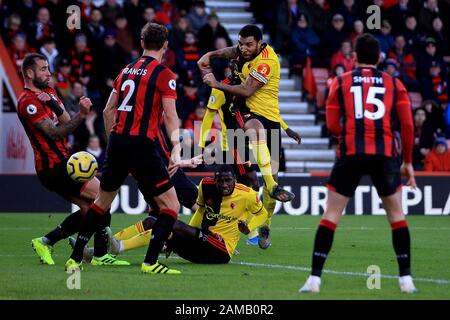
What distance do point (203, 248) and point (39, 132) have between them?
204cm

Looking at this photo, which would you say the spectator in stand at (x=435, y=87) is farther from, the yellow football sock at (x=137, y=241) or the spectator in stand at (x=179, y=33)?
the yellow football sock at (x=137, y=241)

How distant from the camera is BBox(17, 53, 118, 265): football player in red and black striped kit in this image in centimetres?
1078

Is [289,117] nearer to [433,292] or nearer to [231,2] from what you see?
[231,2]

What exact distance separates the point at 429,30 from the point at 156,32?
663 inches

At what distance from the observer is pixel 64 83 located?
2089 centimetres

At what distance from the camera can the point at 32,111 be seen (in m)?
10.8

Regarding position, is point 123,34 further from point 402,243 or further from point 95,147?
point 402,243

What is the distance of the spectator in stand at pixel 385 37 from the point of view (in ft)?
80.5

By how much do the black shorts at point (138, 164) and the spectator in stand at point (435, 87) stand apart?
15.2 meters

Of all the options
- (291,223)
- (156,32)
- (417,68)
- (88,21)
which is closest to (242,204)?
(156,32)

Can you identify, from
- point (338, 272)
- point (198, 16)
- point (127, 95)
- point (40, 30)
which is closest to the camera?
point (127, 95)

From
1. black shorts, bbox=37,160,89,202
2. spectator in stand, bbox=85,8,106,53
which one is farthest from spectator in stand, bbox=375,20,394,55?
black shorts, bbox=37,160,89,202

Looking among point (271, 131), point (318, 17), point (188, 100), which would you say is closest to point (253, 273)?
point (271, 131)

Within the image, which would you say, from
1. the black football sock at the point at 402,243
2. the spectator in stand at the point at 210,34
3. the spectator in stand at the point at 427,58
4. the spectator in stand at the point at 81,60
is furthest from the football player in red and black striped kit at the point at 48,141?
the spectator in stand at the point at 427,58
